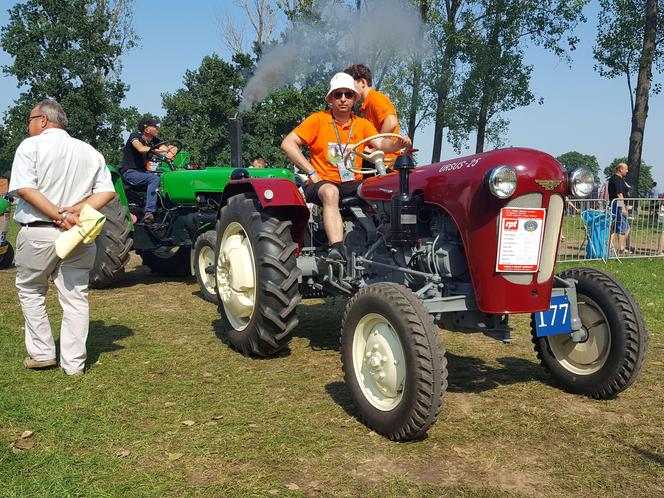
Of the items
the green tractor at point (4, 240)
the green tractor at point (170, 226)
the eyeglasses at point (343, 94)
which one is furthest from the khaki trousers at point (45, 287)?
the green tractor at point (4, 240)

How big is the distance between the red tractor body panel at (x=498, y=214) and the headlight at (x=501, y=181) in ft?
0.19

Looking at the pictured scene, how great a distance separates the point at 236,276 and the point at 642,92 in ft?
60.9

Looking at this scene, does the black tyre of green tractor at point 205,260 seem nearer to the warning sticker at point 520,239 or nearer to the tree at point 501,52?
the warning sticker at point 520,239

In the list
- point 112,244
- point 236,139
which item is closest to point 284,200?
point 112,244

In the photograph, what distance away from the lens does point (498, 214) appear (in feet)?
10.7

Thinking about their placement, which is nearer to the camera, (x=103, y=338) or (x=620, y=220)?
(x=103, y=338)

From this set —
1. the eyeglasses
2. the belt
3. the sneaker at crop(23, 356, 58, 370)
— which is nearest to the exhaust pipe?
the eyeglasses

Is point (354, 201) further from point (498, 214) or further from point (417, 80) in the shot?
point (417, 80)

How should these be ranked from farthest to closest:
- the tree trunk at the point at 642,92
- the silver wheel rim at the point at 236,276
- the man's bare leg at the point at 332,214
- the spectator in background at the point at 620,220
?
1. the tree trunk at the point at 642,92
2. the spectator in background at the point at 620,220
3. the silver wheel rim at the point at 236,276
4. the man's bare leg at the point at 332,214

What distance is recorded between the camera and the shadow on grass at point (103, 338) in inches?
187

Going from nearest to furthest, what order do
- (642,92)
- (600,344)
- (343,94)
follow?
(600,344)
(343,94)
(642,92)

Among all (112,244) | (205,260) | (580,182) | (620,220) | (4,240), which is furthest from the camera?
(620,220)

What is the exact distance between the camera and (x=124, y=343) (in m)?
5.08

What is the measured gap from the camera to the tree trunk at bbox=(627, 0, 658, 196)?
63.3 feet
